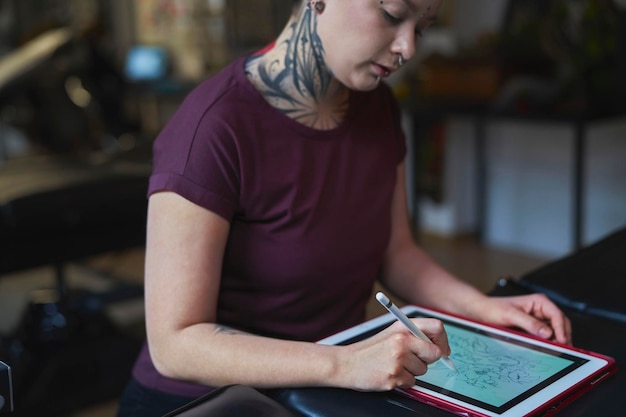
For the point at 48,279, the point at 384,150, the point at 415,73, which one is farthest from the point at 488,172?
the point at 384,150

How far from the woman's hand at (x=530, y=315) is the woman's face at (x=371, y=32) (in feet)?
1.07

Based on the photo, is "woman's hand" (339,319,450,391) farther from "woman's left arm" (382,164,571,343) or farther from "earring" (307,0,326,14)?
"earring" (307,0,326,14)

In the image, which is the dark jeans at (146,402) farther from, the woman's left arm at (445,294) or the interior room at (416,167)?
the interior room at (416,167)

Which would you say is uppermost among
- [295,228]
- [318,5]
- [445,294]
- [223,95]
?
[318,5]

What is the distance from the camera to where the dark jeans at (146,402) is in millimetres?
1070

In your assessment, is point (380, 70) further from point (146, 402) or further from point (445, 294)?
point (146, 402)

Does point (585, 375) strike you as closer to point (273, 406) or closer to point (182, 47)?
point (273, 406)

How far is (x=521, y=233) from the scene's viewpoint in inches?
147

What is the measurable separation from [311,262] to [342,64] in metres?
0.27

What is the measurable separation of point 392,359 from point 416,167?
323cm

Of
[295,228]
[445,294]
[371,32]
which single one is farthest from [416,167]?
[371,32]

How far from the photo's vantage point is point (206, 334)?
0.92 meters

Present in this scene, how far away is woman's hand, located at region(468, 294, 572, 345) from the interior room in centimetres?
135

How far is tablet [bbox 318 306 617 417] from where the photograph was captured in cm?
75
